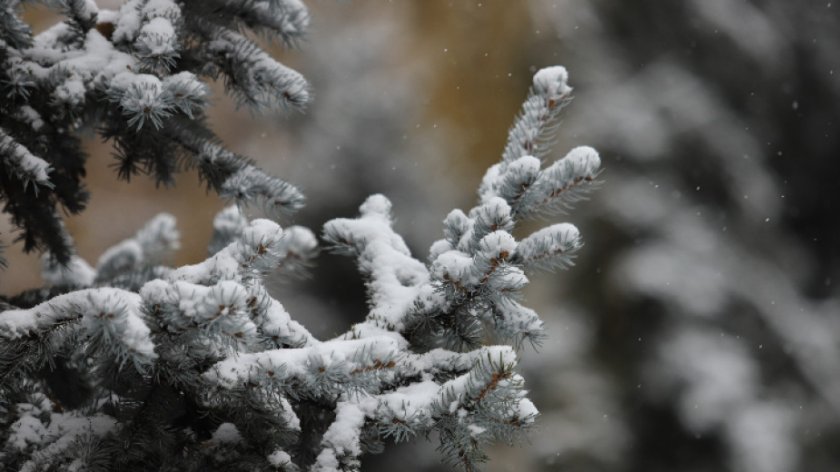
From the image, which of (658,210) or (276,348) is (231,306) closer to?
(276,348)

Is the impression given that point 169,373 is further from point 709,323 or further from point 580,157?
point 709,323

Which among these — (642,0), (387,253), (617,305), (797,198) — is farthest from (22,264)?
(387,253)

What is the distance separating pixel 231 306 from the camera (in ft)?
2.53

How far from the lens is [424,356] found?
1.01 metres

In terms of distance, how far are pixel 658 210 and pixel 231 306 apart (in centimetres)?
371

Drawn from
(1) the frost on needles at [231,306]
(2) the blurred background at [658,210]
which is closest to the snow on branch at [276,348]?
(1) the frost on needles at [231,306]

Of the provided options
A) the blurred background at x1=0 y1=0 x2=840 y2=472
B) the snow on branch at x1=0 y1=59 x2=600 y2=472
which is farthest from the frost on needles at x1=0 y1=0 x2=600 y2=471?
the blurred background at x1=0 y1=0 x2=840 y2=472

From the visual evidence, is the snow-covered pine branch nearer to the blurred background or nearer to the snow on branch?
the snow on branch

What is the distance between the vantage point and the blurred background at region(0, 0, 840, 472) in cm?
395

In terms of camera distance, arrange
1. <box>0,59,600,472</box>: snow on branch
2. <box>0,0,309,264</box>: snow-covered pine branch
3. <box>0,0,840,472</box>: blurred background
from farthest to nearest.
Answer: <box>0,0,840,472</box>: blurred background → <box>0,0,309,264</box>: snow-covered pine branch → <box>0,59,600,472</box>: snow on branch

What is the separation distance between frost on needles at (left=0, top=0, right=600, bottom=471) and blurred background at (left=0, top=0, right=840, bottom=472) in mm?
2704

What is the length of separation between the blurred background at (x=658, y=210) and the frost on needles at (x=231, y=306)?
8.87 feet

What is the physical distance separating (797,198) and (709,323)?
0.79 m

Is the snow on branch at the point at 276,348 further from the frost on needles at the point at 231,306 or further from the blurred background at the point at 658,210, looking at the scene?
the blurred background at the point at 658,210
